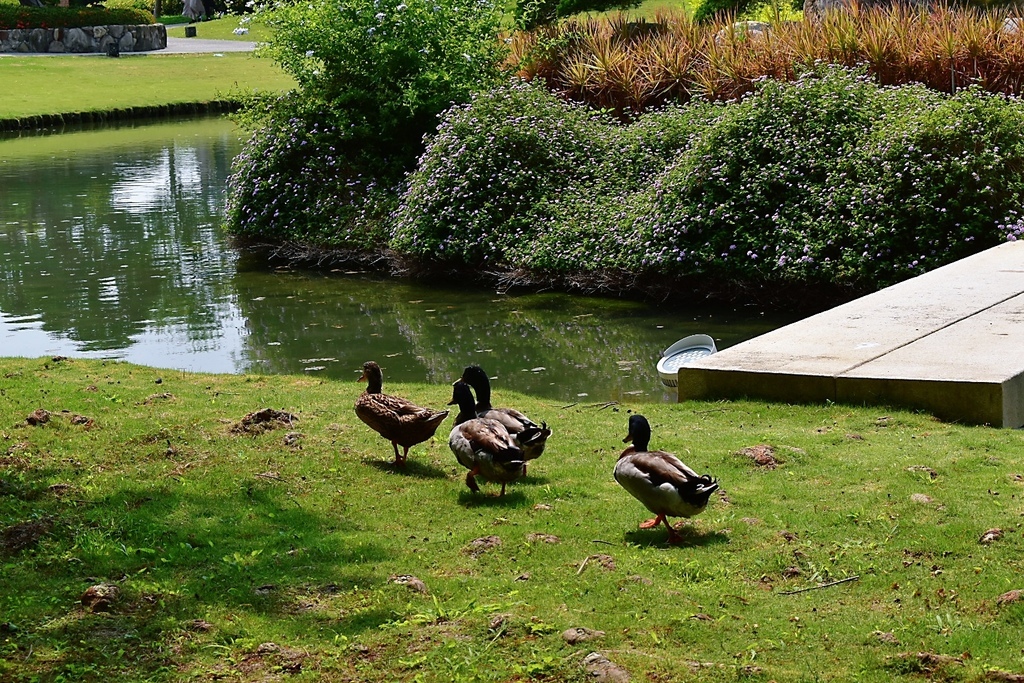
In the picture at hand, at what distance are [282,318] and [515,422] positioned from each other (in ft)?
28.4

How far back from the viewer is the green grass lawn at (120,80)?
44.6m

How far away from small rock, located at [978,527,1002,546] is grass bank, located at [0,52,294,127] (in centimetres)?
3787

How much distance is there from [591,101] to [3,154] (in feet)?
62.3

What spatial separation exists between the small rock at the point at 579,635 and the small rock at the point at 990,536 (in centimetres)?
213

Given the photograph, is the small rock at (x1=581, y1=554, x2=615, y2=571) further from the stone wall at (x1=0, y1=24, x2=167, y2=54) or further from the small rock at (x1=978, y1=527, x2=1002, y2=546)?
the stone wall at (x1=0, y1=24, x2=167, y2=54)

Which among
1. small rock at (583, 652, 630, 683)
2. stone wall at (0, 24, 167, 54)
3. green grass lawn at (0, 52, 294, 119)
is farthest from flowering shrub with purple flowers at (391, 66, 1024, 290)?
stone wall at (0, 24, 167, 54)

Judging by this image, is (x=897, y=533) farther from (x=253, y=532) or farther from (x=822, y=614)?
(x=253, y=532)

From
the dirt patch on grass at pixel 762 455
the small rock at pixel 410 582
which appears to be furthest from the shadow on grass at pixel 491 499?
the dirt patch on grass at pixel 762 455

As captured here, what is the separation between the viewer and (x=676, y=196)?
16578 millimetres

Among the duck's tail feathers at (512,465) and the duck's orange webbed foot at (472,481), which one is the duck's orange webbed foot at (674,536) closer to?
the duck's tail feathers at (512,465)

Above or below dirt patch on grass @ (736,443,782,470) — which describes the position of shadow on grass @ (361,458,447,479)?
below

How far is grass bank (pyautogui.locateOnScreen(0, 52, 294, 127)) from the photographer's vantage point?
Answer: 4441cm

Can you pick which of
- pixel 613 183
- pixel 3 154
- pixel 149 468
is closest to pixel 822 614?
pixel 149 468

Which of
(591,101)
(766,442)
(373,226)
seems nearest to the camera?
(766,442)
